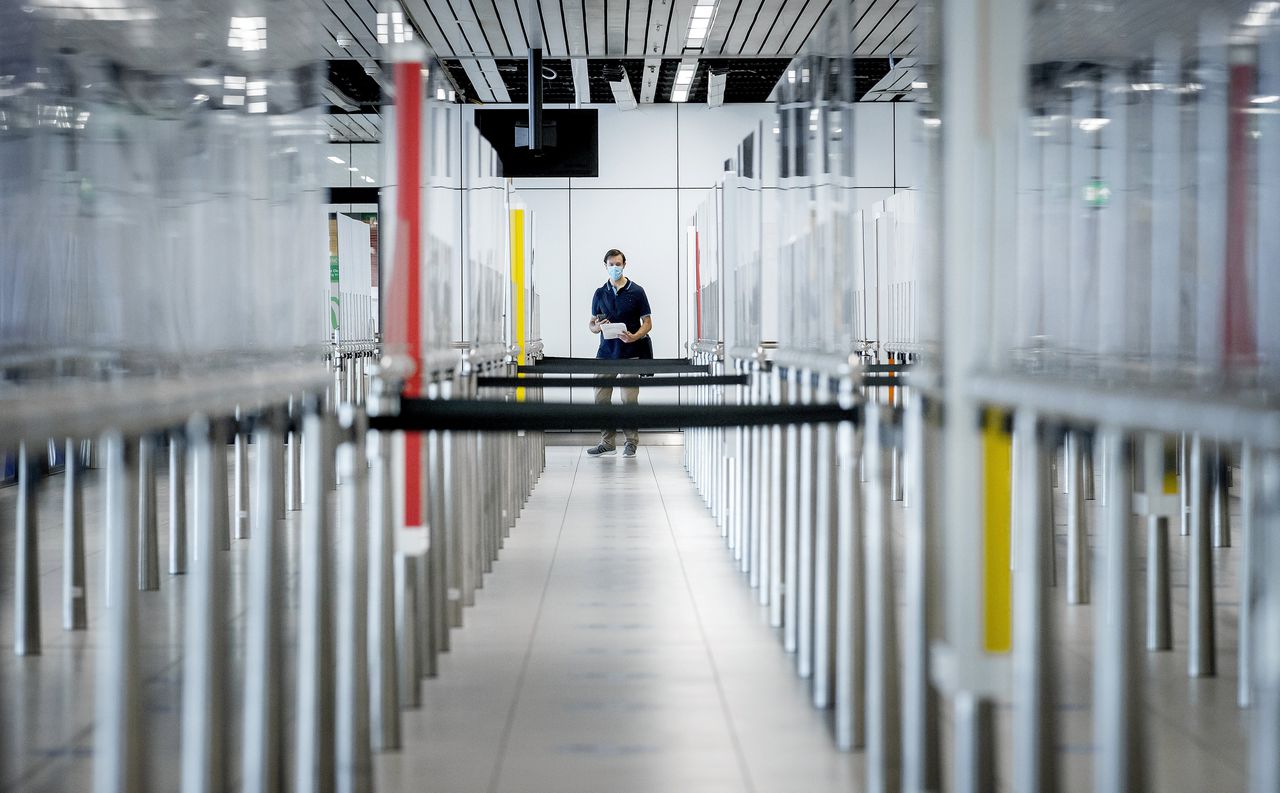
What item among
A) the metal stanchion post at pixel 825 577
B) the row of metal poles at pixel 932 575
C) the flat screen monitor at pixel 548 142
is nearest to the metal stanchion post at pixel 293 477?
the flat screen monitor at pixel 548 142

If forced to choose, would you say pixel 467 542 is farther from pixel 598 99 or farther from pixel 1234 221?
pixel 598 99

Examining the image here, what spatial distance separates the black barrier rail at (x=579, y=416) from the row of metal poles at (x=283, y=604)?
9cm

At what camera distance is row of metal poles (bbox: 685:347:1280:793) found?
130 centimetres

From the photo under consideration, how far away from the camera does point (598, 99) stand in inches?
443

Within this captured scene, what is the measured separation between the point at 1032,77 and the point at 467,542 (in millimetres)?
2577

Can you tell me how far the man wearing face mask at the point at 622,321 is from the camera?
9.19m

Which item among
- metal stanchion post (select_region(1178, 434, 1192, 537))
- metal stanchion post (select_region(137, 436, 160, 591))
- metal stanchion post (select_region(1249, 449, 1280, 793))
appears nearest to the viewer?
metal stanchion post (select_region(1249, 449, 1280, 793))

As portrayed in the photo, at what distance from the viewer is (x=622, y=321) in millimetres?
9312

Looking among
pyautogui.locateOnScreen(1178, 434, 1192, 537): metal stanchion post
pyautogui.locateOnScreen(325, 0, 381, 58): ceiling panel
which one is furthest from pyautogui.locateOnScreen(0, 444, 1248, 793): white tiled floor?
pyautogui.locateOnScreen(325, 0, 381, 58): ceiling panel

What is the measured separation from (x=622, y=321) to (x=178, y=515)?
5.08 metres

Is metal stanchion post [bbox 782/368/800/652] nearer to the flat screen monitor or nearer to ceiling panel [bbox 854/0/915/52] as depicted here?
the flat screen monitor

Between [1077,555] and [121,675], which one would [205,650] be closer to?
[121,675]

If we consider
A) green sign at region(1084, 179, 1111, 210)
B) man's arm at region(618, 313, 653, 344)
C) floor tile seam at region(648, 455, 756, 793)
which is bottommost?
floor tile seam at region(648, 455, 756, 793)

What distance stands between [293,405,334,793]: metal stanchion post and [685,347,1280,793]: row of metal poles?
948 millimetres
